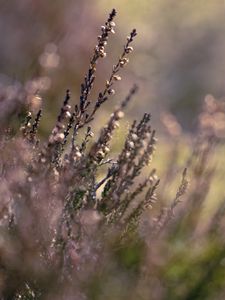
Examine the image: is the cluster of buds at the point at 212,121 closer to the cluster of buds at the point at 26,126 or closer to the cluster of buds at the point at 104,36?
the cluster of buds at the point at 104,36

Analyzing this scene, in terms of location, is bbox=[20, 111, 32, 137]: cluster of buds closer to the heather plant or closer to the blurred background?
the heather plant

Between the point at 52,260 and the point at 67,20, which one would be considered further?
the point at 67,20

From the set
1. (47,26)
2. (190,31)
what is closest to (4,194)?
(47,26)

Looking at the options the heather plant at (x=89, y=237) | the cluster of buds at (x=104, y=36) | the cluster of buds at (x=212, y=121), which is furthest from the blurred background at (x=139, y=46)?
the heather plant at (x=89, y=237)

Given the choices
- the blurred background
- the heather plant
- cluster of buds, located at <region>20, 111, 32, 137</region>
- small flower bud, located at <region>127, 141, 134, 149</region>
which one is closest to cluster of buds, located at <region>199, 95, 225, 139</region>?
the heather plant

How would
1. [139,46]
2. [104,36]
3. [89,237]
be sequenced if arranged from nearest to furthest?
[89,237], [104,36], [139,46]

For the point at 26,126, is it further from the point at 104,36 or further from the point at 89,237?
the point at 89,237

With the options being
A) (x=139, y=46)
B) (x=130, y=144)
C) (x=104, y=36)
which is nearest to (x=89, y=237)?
(x=130, y=144)

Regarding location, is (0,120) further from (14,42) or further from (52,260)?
(14,42)
